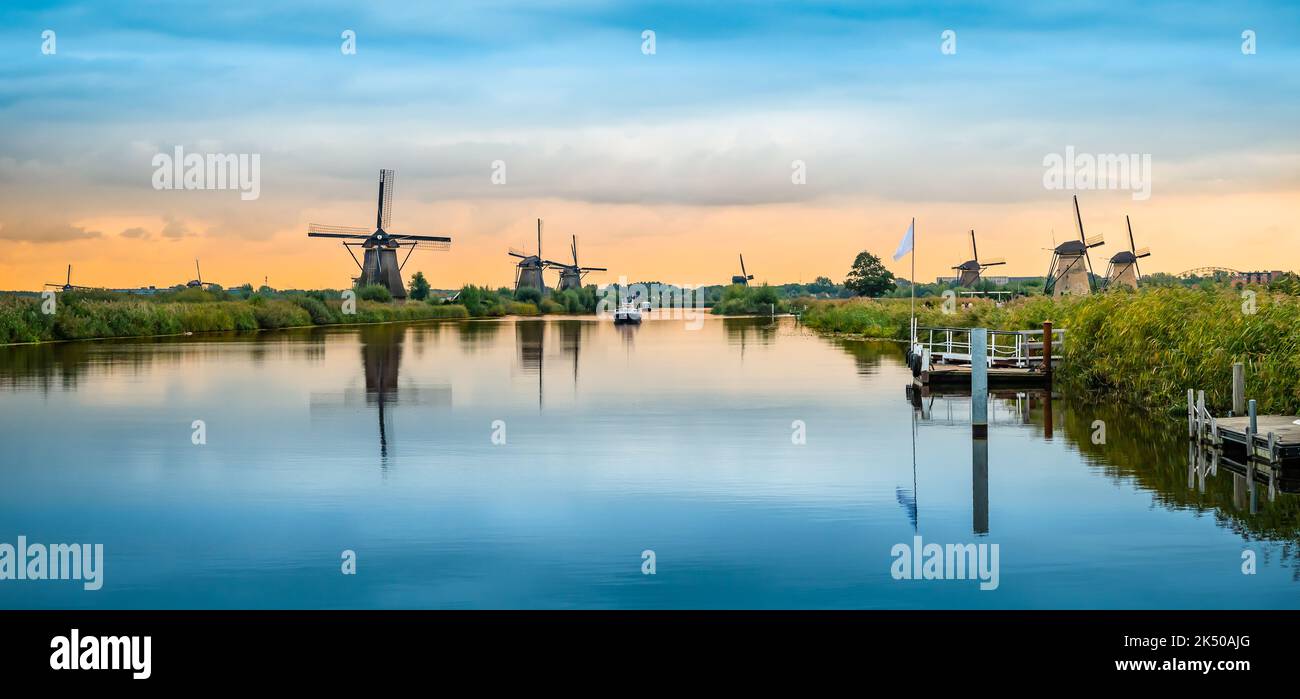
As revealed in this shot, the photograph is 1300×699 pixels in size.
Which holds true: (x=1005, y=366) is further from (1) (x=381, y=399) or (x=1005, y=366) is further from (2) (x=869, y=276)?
(2) (x=869, y=276)

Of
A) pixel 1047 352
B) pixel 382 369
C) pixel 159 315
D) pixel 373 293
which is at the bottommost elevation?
pixel 382 369

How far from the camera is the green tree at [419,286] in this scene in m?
95.0

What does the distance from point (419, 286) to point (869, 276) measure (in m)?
41.6

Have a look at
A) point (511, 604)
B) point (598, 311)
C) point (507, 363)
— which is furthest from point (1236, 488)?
point (598, 311)

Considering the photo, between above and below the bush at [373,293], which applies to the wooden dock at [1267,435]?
below

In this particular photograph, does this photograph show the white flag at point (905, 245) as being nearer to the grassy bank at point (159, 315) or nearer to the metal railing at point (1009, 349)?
the metal railing at point (1009, 349)

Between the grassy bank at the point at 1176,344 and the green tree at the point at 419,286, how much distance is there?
222 ft

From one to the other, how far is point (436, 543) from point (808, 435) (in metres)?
8.92

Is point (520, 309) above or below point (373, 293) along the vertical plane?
below

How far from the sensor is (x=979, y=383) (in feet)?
47.0

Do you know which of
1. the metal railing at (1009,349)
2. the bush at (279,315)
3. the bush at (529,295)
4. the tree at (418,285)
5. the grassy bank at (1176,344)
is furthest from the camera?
the bush at (529,295)

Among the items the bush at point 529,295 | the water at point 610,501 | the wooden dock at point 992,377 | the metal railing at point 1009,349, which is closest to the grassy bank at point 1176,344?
the metal railing at point 1009,349

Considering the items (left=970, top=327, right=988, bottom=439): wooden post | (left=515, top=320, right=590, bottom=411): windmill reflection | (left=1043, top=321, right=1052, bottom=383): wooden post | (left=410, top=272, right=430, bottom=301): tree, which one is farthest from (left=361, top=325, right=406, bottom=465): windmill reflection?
(left=410, top=272, right=430, bottom=301): tree

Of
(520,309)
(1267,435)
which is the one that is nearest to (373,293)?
(520,309)
